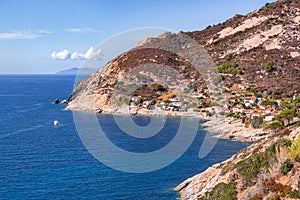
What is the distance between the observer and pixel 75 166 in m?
A: 37.2

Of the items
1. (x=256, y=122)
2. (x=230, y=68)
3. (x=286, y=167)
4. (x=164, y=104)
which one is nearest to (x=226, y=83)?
(x=230, y=68)

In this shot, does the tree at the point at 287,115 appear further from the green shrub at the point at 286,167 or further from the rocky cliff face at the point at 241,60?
the green shrub at the point at 286,167

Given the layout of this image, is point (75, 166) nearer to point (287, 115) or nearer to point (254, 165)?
point (254, 165)

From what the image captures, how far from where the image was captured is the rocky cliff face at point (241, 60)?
8075cm

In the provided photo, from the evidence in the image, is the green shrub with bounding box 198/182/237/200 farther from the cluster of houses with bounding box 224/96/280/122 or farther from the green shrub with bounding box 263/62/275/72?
the green shrub with bounding box 263/62/275/72

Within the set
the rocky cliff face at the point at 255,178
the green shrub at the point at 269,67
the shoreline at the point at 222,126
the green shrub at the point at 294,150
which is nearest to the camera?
the rocky cliff face at the point at 255,178

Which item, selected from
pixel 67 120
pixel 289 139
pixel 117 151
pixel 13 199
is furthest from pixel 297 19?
pixel 13 199

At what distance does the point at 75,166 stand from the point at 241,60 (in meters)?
62.9

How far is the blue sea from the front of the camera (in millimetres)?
29906

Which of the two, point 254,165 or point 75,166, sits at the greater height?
point 254,165

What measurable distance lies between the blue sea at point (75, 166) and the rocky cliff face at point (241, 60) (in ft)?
84.8

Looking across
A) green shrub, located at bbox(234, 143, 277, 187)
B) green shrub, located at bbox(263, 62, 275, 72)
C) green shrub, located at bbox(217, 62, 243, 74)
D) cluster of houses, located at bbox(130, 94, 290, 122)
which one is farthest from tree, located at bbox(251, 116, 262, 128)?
green shrub, located at bbox(217, 62, 243, 74)

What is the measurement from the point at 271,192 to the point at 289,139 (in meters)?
5.12

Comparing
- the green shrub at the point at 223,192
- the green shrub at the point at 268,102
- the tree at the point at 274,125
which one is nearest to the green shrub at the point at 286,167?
the green shrub at the point at 223,192
